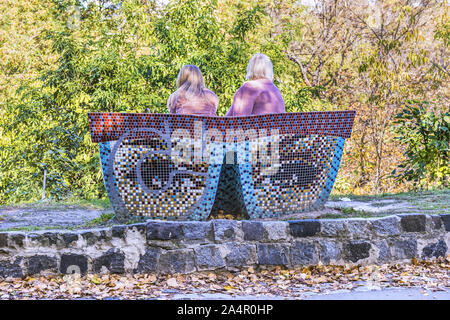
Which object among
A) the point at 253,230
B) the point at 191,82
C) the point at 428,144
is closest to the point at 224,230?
the point at 253,230

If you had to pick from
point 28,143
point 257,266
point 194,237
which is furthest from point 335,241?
point 28,143

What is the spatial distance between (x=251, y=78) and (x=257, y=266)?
1.90 meters

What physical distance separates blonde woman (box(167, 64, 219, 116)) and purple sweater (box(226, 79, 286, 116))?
26 centimetres

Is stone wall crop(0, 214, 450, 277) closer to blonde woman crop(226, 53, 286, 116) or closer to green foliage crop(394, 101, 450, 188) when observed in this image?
blonde woman crop(226, 53, 286, 116)

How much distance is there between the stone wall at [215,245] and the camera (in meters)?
4.43

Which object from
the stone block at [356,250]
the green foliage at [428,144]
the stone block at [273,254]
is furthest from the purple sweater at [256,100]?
the green foliage at [428,144]

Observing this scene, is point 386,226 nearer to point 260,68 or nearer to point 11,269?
point 260,68

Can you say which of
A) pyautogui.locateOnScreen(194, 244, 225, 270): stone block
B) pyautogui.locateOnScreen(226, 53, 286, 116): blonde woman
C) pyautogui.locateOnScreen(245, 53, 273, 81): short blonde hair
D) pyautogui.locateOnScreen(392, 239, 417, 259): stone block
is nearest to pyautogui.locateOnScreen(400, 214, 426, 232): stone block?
pyautogui.locateOnScreen(392, 239, 417, 259): stone block

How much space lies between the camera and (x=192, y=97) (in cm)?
542

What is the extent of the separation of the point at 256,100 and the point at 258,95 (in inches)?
2.0

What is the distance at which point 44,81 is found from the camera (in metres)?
11.3

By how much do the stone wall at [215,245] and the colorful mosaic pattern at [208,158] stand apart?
48cm

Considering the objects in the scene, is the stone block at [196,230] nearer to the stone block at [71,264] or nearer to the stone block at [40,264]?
the stone block at [71,264]

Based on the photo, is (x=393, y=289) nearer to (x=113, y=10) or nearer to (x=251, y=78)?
(x=251, y=78)
